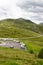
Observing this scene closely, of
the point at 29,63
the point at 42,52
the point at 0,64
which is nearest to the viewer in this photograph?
the point at 0,64

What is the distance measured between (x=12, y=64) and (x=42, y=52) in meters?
17.2

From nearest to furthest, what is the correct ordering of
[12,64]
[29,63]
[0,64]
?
1. [12,64]
2. [0,64]
3. [29,63]

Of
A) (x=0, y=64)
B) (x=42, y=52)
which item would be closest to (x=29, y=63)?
(x=0, y=64)

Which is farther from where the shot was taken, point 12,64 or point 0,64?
point 0,64

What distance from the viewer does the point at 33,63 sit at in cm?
3681

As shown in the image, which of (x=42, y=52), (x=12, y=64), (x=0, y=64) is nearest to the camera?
(x=12, y=64)

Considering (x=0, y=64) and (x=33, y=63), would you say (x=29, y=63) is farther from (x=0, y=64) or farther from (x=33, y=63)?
(x=0, y=64)

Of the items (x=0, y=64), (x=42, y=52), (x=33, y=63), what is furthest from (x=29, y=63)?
(x=42, y=52)

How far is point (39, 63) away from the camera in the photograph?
1481 inches

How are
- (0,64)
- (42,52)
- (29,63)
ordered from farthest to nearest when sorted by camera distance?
(42,52) < (29,63) < (0,64)

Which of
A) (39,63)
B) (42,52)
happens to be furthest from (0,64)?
(42,52)

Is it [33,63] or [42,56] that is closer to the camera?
[33,63]

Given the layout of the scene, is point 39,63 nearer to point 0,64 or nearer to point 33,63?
point 33,63

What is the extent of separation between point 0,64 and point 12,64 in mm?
3390
